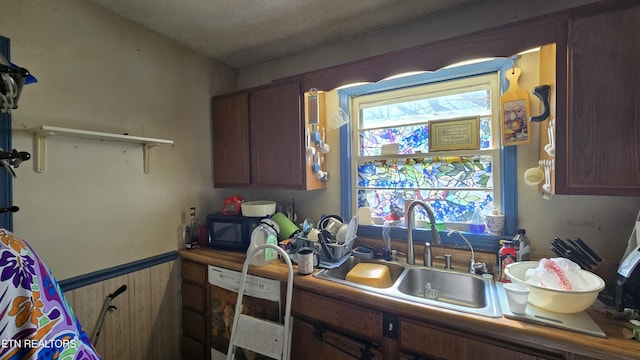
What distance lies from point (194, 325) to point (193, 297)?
21 cm

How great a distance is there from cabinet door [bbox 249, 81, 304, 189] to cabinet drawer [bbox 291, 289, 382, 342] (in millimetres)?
781

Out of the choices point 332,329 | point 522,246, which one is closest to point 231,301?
point 332,329

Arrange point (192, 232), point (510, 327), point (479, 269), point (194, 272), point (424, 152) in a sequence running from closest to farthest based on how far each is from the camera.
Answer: point (510, 327)
point (479, 269)
point (424, 152)
point (194, 272)
point (192, 232)

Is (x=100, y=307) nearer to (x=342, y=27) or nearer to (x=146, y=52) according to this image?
(x=146, y=52)

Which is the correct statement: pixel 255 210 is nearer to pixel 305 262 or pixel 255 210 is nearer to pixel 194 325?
pixel 305 262

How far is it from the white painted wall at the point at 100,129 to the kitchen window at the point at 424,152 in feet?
4.28

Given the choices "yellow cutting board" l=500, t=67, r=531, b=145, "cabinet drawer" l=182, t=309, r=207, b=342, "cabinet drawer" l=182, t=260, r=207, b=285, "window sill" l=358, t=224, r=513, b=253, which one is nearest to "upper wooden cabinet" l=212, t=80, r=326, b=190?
"window sill" l=358, t=224, r=513, b=253

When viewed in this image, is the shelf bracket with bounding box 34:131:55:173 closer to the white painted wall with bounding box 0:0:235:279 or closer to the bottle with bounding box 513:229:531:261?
the white painted wall with bounding box 0:0:235:279

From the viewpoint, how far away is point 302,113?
188 centimetres

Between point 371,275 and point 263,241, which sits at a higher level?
point 263,241

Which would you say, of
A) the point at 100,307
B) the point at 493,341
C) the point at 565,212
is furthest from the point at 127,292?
the point at 565,212

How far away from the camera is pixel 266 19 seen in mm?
1782

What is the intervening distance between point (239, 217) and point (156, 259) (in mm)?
642
